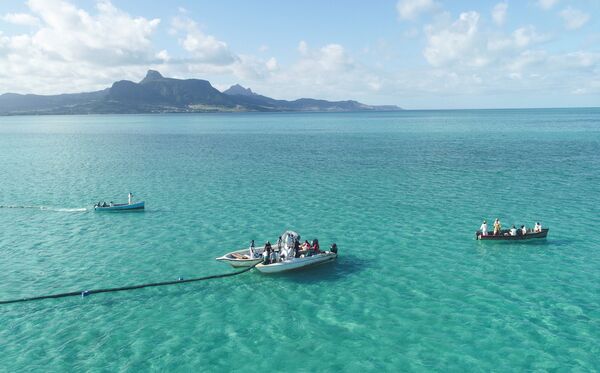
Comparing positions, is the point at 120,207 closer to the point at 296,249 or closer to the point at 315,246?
the point at 296,249

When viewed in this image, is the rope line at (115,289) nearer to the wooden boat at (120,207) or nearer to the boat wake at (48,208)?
the wooden boat at (120,207)

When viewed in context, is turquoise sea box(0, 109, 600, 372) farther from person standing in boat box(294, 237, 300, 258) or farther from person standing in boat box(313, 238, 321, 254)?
person standing in boat box(313, 238, 321, 254)

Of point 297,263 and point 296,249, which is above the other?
point 296,249

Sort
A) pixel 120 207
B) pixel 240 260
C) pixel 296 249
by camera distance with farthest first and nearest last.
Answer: pixel 120 207
pixel 296 249
pixel 240 260

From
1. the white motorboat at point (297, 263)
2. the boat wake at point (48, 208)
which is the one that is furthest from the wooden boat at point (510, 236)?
the boat wake at point (48, 208)

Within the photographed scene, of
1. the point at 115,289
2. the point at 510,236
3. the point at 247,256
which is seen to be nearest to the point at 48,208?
the point at 115,289

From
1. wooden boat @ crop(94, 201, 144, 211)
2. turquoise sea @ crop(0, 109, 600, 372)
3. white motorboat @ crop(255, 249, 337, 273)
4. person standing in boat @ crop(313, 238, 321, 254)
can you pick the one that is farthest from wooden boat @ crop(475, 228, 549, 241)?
wooden boat @ crop(94, 201, 144, 211)
